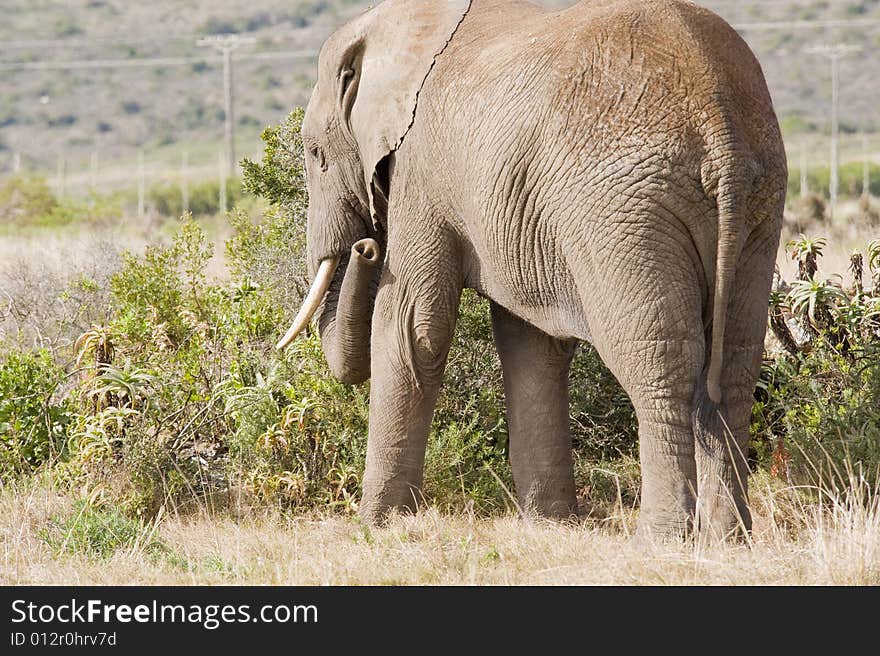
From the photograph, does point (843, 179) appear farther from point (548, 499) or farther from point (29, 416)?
point (29, 416)

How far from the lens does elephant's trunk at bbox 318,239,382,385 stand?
21.8 ft

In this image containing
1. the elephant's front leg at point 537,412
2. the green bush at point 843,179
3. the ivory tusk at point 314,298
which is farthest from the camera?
the green bush at point 843,179

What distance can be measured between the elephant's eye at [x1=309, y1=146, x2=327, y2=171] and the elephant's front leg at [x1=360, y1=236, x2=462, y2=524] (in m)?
0.80

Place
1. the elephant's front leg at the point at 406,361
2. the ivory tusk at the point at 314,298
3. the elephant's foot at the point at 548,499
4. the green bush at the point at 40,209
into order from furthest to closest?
the green bush at the point at 40,209 → the ivory tusk at the point at 314,298 → the elephant's foot at the point at 548,499 → the elephant's front leg at the point at 406,361

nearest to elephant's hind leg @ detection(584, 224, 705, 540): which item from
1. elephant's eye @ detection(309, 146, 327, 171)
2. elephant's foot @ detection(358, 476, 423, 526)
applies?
elephant's foot @ detection(358, 476, 423, 526)

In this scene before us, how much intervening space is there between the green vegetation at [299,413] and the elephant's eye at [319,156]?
123cm

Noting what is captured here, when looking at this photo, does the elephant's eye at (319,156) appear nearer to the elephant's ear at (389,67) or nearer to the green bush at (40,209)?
the elephant's ear at (389,67)

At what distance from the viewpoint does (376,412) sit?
21.7 ft

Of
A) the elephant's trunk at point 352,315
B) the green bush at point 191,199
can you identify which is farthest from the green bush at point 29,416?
the green bush at point 191,199

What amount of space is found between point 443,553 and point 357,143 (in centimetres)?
223

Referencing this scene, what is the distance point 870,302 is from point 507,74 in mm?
3030

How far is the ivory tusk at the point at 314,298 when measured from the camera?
6879mm

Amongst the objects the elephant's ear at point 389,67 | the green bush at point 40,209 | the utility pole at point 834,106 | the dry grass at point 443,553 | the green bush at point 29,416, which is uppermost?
→ the utility pole at point 834,106

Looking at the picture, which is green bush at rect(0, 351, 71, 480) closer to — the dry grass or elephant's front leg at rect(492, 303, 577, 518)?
the dry grass
